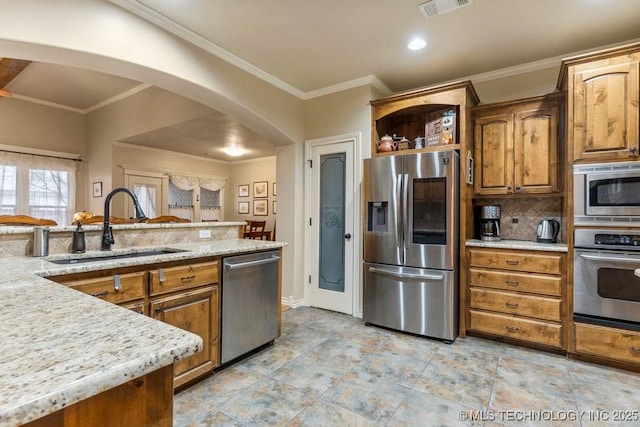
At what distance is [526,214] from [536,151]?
670 mm

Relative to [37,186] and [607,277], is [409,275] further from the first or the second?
[37,186]

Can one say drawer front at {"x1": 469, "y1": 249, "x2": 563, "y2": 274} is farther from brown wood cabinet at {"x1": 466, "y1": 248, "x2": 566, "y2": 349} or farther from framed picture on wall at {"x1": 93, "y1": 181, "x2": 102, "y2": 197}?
framed picture on wall at {"x1": 93, "y1": 181, "x2": 102, "y2": 197}

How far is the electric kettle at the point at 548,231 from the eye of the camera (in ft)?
9.97

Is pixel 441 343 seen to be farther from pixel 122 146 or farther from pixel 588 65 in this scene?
pixel 122 146

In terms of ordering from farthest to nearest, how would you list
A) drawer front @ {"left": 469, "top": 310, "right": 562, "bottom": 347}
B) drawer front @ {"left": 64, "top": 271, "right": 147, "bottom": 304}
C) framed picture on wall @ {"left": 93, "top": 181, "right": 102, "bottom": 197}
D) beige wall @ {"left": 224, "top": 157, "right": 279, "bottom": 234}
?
1. beige wall @ {"left": 224, "top": 157, "right": 279, "bottom": 234}
2. framed picture on wall @ {"left": 93, "top": 181, "right": 102, "bottom": 197}
3. drawer front @ {"left": 469, "top": 310, "right": 562, "bottom": 347}
4. drawer front @ {"left": 64, "top": 271, "right": 147, "bottom": 304}

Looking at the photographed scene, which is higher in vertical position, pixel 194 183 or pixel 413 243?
pixel 194 183

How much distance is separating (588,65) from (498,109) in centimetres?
75

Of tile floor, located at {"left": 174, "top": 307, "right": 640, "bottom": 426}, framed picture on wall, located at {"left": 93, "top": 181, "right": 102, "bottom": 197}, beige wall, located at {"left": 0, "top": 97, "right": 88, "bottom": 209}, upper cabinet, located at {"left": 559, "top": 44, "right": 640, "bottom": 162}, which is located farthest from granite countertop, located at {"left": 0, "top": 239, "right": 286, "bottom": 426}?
beige wall, located at {"left": 0, "top": 97, "right": 88, "bottom": 209}

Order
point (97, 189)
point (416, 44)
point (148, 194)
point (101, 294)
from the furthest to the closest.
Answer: point (148, 194) → point (97, 189) → point (416, 44) → point (101, 294)

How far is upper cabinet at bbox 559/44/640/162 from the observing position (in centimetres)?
240

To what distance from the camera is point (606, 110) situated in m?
2.48

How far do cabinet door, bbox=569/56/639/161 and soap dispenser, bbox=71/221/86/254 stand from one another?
12.0ft

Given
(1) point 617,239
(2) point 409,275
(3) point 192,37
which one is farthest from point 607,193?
(3) point 192,37

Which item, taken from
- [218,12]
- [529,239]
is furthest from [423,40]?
[529,239]
